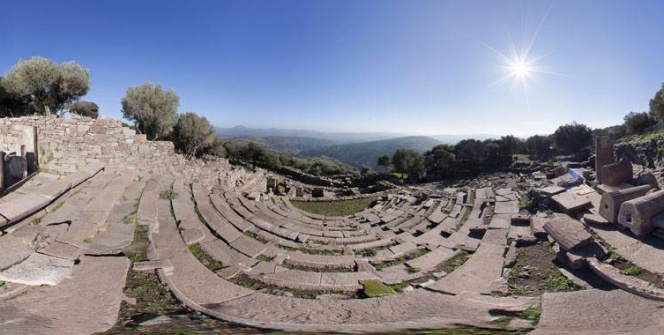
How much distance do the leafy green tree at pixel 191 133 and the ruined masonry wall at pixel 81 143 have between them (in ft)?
92.5

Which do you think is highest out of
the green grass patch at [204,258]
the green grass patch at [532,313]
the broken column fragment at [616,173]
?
the broken column fragment at [616,173]

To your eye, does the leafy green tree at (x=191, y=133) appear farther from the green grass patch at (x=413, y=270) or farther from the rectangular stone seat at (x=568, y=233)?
the rectangular stone seat at (x=568, y=233)

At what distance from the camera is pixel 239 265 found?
6.15 m

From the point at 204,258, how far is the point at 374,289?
11.4 ft

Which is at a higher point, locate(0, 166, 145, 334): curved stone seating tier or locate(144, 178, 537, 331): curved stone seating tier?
locate(0, 166, 145, 334): curved stone seating tier

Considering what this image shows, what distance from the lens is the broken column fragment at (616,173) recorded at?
349 inches

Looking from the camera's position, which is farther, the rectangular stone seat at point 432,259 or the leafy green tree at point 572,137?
the leafy green tree at point 572,137

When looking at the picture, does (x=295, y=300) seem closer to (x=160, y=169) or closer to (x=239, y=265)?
(x=239, y=265)

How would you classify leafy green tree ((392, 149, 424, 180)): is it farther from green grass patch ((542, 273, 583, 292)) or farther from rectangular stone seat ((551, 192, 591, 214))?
green grass patch ((542, 273, 583, 292))

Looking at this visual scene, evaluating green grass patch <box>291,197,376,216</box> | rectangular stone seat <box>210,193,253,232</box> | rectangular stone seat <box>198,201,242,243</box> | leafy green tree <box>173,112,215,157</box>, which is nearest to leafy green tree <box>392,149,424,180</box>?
leafy green tree <box>173,112,215,157</box>

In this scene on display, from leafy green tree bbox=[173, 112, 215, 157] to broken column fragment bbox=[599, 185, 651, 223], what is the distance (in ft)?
132

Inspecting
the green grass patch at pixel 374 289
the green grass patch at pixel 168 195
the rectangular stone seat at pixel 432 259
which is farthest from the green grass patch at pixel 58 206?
the rectangular stone seat at pixel 432 259

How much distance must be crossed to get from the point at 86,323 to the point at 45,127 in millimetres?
10633

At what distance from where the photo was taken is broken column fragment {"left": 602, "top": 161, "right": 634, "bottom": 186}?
8.87 metres
